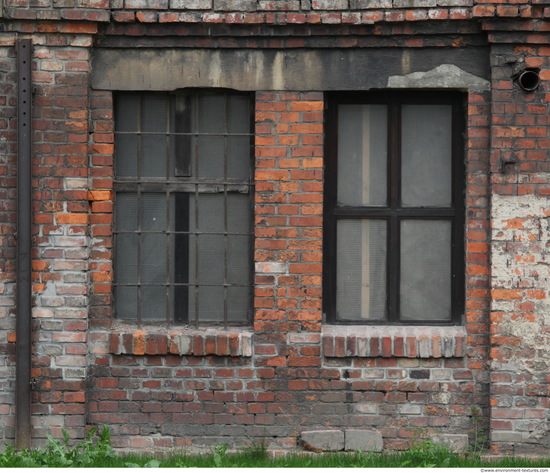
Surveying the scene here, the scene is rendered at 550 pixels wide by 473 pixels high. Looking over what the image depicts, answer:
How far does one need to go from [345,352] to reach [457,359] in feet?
2.73

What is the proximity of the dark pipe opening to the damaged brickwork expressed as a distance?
4 centimetres

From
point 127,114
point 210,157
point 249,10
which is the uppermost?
point 249,10

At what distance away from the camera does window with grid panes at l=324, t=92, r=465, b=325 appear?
677 centimetres

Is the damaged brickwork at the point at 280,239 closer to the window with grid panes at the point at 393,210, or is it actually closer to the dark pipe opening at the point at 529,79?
the dark pipe opening at the point at 529,79

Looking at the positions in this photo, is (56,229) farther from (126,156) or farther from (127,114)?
(127,114)

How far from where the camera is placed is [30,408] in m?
6.54

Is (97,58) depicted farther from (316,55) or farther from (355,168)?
(355,168)

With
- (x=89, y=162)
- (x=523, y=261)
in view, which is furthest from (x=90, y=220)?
(x=523, y=261)

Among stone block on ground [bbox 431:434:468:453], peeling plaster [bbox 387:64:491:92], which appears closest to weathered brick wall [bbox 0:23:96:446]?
peeling plaster [bbox 387:64:491:92]

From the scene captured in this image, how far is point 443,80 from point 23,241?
129 inches

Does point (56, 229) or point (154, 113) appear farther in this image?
point (154, 113)

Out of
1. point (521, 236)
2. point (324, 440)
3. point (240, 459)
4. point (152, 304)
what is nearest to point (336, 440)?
point (324, 440)

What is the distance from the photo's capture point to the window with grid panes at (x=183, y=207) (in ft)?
22.2

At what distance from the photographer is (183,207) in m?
6.79
